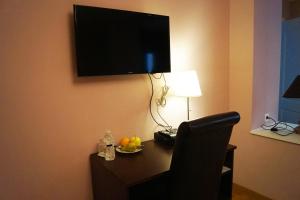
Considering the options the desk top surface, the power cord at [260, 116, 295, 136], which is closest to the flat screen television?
the desk top surface

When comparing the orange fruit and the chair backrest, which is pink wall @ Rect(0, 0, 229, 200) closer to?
the orange fruit

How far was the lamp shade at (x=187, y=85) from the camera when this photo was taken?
1904 mm

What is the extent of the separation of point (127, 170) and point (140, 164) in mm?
119

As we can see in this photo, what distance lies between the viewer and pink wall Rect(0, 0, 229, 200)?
4.54 ft

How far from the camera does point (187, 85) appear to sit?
1916 millimetres

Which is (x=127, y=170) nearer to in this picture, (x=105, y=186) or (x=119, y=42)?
(x=105, y=186)

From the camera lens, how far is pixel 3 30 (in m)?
1.33

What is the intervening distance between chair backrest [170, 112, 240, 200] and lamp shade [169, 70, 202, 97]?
0.60 metres

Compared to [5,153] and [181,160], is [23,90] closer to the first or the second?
[5,153]

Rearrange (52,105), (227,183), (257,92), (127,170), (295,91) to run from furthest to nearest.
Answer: (257,92) → (295,91) → (227,183) → (52,105) → (127,170)

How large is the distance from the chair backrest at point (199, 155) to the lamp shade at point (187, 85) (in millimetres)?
604

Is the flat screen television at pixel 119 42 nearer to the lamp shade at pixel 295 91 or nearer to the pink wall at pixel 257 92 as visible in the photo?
the pink wall at pixel 257 92

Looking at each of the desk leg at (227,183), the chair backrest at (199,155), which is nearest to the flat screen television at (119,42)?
the chair backrest at (199,155)

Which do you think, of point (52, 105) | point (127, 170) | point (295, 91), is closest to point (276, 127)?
point (295, 91)
